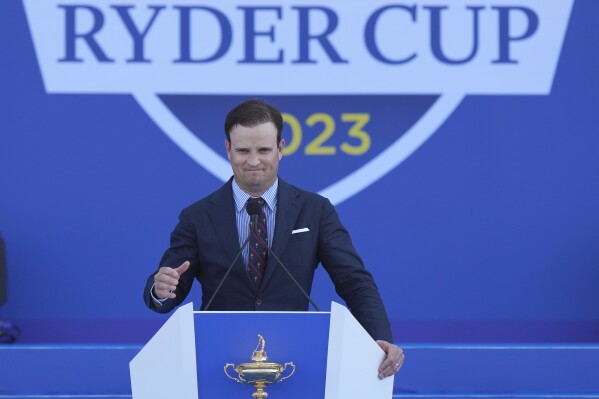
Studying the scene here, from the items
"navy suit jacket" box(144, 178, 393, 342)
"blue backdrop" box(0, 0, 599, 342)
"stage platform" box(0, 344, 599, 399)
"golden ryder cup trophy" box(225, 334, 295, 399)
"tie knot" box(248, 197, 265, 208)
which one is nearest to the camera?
"golden ryder cup trophy" box(225, 334, 295, 399)

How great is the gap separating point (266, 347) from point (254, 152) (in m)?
0.51

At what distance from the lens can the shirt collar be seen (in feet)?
7.73

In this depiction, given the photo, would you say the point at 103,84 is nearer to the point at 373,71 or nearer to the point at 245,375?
the point at 373,71

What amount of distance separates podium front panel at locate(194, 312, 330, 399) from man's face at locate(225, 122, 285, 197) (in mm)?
444

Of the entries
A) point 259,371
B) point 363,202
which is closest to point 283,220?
point 259,371

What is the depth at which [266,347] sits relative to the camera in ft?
6.21

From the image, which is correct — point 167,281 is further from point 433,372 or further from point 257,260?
point 433,372

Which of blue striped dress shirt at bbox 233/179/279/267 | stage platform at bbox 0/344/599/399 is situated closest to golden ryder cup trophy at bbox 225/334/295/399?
blue striped dress shirt at bbox 233/179/279/267

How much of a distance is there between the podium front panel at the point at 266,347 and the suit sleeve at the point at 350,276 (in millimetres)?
337

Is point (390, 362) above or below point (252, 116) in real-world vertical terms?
below

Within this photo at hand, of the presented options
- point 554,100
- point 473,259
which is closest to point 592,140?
point 554,100

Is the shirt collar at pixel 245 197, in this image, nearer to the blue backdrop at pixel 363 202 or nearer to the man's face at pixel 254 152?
the man's face at pixel 254 152

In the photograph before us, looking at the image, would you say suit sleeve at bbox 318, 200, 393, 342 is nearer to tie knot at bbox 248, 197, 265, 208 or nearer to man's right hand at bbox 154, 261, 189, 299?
tie knot at bbox 248, 197, 265, 208

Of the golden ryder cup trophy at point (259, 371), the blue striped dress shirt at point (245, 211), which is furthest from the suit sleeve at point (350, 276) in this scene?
the golden ryder cup trophy at point (259, 371)
